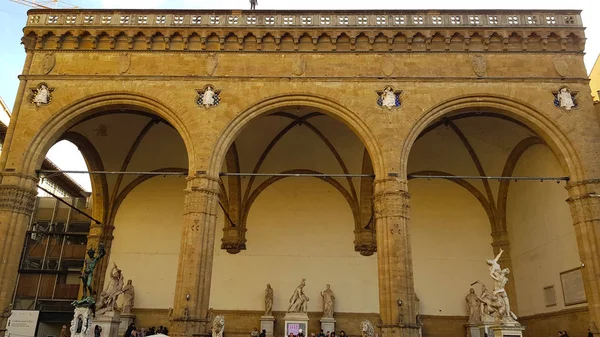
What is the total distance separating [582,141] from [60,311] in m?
21.7

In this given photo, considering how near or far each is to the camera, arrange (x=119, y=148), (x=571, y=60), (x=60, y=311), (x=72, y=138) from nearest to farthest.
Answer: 1. (x=571, y=60)
2. (x=72, y=138)
3. (x=119, y=148)
4. (x=60, y=311)

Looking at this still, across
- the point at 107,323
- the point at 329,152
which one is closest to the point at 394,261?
the point at 329,152

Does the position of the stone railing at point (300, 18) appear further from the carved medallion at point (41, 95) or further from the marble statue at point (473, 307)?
the marble statue at point (473, 307)

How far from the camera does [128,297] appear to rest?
61.1 feet

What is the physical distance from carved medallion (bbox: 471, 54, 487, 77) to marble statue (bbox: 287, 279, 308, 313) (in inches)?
359

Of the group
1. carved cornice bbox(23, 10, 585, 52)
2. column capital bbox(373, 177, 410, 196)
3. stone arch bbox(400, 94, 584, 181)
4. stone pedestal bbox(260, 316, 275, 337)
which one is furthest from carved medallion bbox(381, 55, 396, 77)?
stone pedestal bbox(260, 316, 275, 337)

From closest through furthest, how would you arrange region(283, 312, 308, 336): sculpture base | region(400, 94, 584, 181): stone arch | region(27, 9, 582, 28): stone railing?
region(400, 94, 584, 181): stone arch < region(27, 9, 582, 28): stone railing < region(283, 312, 308, 336): sculpture base

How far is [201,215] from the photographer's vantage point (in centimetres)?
1348

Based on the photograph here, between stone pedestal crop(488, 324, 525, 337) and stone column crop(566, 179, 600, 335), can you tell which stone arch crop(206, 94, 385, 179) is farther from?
stone column crop(566, 179, 600, 335)

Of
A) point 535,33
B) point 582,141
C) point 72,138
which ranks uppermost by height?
point 535,33

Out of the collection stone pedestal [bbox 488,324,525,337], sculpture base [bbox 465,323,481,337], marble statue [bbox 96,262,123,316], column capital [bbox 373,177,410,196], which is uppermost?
column capital [bbox 373,177,410,196]

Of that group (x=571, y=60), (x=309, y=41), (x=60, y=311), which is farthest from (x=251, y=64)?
(x=60, y=311)

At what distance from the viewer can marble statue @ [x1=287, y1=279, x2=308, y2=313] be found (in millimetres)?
17531

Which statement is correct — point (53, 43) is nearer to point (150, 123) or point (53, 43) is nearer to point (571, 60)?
point (150, 123)
